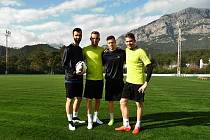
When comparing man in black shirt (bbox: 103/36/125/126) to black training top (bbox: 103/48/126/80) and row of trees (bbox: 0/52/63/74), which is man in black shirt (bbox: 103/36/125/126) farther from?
row of trees (bbox: 0/52/63/74)

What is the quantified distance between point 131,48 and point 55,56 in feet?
302

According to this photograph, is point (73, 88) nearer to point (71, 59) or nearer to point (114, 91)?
point (71, 59)

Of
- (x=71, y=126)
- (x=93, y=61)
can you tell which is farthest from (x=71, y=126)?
(x=93, y=61)

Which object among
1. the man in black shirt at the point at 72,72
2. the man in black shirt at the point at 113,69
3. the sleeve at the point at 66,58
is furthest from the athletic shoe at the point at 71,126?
the sleeve at the point at 66,58

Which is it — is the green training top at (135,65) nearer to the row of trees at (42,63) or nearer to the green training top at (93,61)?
the green training top at (93,61)

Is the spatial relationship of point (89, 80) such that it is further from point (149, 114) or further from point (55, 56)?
point (55, 56)

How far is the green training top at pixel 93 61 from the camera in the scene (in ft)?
27.7

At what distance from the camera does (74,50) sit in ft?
26.8

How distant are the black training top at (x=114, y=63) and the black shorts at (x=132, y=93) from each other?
0.46m

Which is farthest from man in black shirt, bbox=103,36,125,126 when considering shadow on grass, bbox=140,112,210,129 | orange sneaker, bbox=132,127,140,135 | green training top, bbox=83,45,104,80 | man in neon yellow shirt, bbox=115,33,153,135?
shadow on grass, bbox=140,112,210,129

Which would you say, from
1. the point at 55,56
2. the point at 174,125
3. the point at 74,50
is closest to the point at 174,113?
the point at 174,125

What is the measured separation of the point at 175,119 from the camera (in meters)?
9.64

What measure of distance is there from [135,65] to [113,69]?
2.46ft

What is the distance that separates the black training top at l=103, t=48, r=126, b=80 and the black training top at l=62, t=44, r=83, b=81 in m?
0.62
